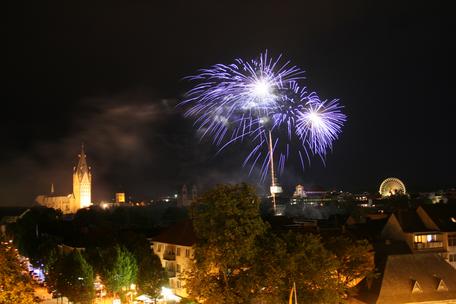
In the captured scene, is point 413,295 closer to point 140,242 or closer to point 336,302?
point 336,302

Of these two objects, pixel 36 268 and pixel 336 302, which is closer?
pixel 336 302

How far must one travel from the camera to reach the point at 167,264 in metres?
50.7

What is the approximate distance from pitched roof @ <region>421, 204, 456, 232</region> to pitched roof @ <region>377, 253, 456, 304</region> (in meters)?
16.1

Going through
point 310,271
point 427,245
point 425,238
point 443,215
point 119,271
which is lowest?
point 427,245

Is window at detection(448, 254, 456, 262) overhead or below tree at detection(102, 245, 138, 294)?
below

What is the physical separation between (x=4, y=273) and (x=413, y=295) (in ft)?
86.0

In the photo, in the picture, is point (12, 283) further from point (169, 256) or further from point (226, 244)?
point (169, 256)

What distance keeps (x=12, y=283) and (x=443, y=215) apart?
4481 centimetres

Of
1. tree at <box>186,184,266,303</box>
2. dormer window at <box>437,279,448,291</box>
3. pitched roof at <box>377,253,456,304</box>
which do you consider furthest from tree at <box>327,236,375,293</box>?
tree at <box>186,184,266,303</box>

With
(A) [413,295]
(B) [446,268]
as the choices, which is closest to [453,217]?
(B) [446,268]

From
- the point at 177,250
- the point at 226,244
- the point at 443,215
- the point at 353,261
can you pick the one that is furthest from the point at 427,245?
the point at 226,244

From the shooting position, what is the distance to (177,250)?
164 ft

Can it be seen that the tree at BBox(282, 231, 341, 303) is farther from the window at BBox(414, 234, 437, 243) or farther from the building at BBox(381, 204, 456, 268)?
the window at BBox(414, 234, 437, 243)

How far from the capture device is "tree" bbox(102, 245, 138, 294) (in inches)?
1650
